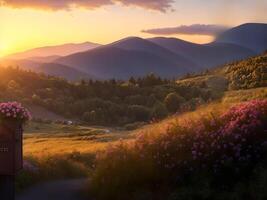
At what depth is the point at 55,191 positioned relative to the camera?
621 inches

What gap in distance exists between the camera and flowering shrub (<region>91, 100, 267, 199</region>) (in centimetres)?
1342

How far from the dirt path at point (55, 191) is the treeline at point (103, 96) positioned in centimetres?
4862

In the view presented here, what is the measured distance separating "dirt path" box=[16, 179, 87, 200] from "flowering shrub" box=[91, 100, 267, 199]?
732 millimetres

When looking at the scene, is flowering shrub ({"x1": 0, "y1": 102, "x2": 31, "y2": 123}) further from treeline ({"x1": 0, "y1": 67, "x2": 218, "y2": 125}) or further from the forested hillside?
the forested hillside

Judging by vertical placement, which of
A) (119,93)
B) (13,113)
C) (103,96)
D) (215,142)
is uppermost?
(13,113)

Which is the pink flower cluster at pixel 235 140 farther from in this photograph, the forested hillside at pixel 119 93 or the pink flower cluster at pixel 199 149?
the forested hillside at pixel 119 93

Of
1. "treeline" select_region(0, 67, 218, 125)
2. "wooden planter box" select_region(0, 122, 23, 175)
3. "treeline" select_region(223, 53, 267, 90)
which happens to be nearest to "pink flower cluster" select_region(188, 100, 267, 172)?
"wooden planter box" select_region(0, 122, 23, 175)

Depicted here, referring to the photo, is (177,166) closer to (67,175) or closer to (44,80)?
(67,175)

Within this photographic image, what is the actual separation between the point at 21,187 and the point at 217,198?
5.78 metres

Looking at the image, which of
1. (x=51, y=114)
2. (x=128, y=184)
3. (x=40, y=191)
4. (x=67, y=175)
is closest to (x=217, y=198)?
(x=128, y=184)

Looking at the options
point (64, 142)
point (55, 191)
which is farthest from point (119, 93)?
point (55, 191)

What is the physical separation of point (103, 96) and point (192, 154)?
79600 millimetres

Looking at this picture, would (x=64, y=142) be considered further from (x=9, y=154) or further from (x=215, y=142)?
(x=215, y=142)

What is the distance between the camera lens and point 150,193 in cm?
1370
